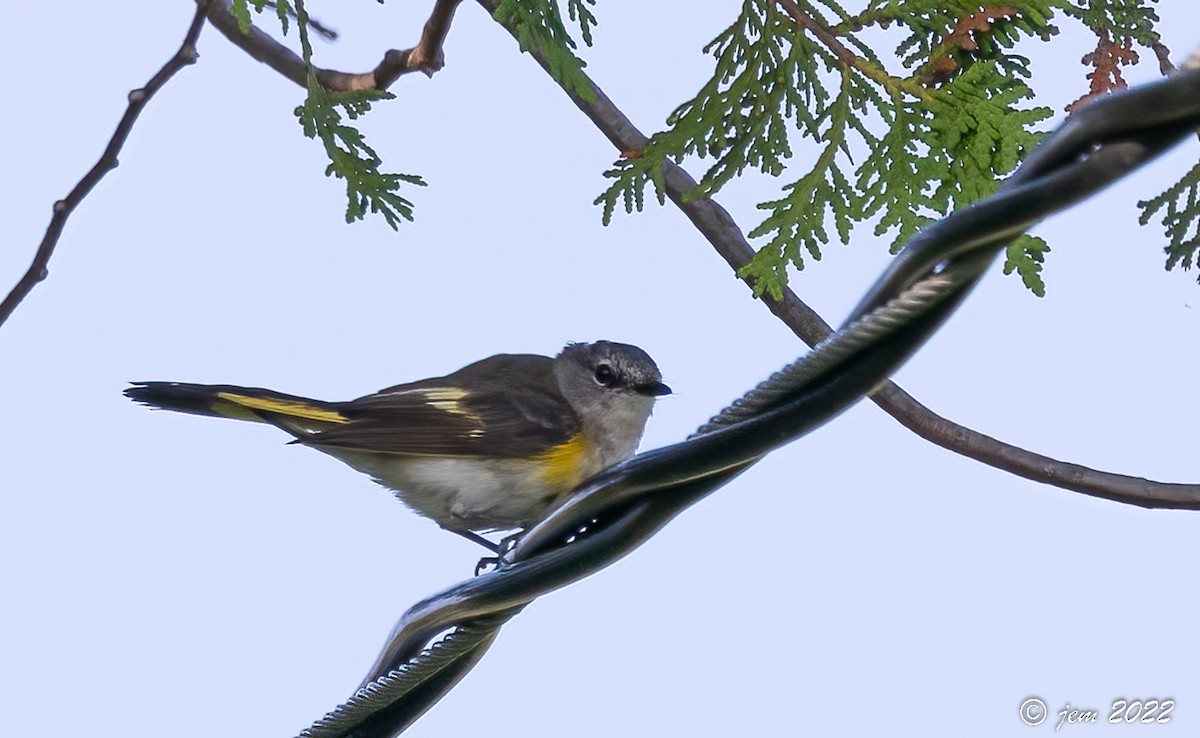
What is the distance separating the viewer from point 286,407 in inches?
118

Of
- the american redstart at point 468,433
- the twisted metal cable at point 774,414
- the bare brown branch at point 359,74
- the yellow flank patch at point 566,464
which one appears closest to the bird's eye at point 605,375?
the american redstart at point 468,433

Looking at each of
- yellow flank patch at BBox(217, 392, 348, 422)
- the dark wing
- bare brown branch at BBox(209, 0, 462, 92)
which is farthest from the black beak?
bare brown branch at BBox(209, 0, 462, 92)

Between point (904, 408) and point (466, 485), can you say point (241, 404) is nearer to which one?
point (466, 485)

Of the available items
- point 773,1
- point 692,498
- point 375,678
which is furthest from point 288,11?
point 692,498

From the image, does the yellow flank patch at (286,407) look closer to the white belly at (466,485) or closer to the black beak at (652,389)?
the white belly at (466,485)

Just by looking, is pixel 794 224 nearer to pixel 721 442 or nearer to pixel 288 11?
pixel 288 11

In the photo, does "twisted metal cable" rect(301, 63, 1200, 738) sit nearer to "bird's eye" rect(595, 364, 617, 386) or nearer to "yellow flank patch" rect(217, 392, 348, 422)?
"yellow flank patch" rect(217, 392, 348, 422)

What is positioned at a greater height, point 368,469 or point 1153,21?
point 1153,21

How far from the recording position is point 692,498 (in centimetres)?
145

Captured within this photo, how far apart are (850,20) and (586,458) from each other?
1.17 m

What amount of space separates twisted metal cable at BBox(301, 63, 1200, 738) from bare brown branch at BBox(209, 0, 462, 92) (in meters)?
1.18

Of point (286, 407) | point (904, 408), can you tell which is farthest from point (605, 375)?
point (904, 408)

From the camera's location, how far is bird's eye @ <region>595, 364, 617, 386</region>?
11.6ft

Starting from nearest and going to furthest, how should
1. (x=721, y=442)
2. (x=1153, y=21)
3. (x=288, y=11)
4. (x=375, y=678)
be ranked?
(x=721, y=442), (x=375, y=678), (x=288, y=11), (x=1153, y=21)
